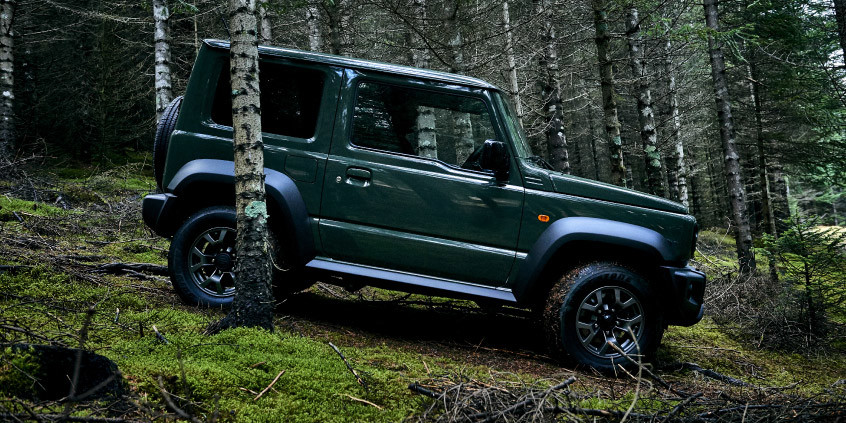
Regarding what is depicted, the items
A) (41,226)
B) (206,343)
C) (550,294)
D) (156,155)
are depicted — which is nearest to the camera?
(206,343)

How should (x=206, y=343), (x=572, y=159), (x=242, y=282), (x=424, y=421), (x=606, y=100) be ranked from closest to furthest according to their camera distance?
(x=424, y=421), (x=206, y=343), (x=242, y=282), (x=606, y=100), (x=572, y=159)

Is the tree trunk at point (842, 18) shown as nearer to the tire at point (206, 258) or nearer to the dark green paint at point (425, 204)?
the dark green paint at point (425, 204)

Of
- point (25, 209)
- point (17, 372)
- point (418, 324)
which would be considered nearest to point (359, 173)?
point (418, 324)

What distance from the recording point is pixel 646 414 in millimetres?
2475

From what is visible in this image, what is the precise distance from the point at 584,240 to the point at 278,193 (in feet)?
8.45

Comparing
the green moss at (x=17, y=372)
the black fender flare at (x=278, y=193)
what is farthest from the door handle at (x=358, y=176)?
the green moss at (x=17, y=372)

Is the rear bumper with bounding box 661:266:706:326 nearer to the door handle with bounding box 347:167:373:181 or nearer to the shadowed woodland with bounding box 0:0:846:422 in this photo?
the shadowed woodland with bounding box 0:0:846:422

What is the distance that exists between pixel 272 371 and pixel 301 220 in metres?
1.67

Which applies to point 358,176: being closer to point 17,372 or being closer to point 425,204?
point 425,204

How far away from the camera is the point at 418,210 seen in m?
4.30

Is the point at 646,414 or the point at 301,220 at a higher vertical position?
the point at 301,220

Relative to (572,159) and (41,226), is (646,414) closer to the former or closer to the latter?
(41,226)

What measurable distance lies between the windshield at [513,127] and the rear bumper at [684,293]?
1.54 m

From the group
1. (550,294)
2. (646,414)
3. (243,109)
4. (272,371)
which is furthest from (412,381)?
(243,109)
